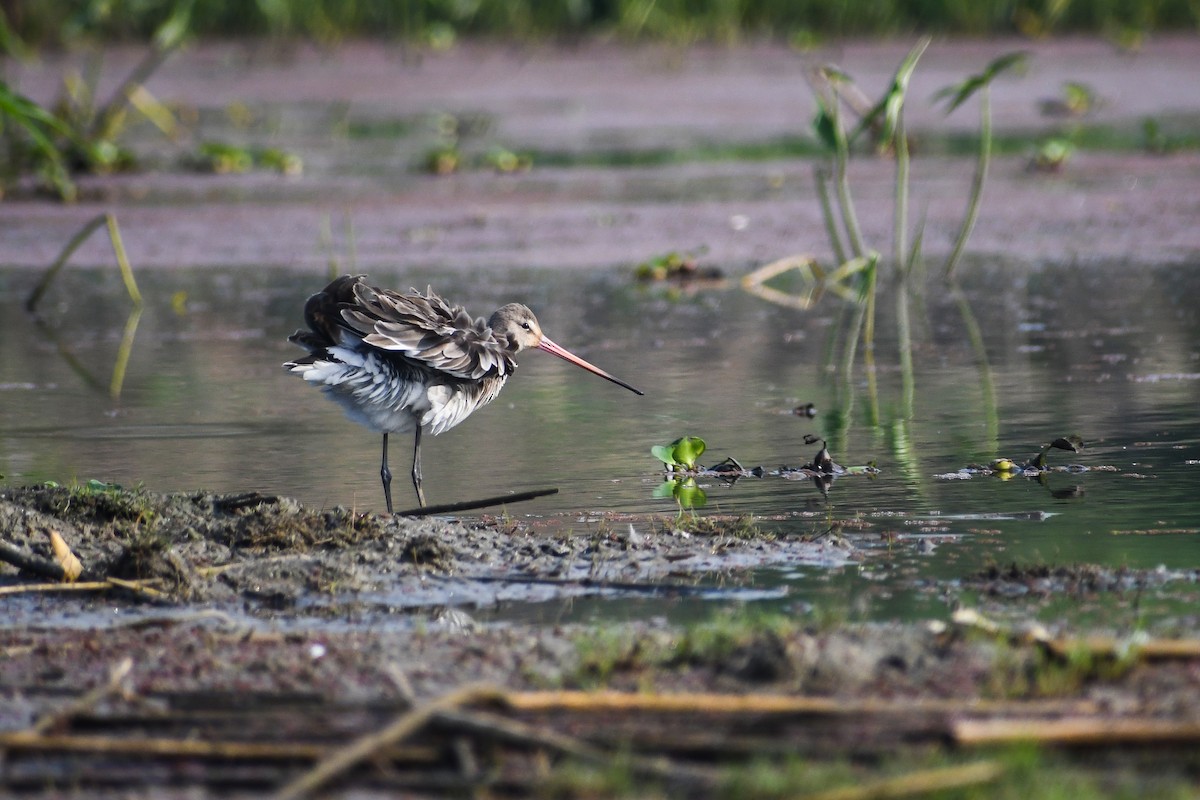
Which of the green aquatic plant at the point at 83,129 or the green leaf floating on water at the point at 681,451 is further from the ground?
the green aquatic plant at the point at 83,129

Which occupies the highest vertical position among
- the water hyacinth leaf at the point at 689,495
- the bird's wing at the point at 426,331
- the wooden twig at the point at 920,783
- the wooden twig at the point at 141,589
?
the bird's wing at the point at 426,331

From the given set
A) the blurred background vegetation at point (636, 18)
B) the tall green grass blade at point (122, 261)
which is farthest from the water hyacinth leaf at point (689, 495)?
the blurred background vegetation at point (636, 18)

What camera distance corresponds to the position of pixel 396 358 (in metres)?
6.70

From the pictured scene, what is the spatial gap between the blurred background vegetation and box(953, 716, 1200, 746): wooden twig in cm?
2117

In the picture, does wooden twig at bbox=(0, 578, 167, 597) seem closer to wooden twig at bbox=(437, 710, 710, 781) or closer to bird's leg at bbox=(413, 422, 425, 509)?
bird's leg at bbox=(413, 422, 425, 509)

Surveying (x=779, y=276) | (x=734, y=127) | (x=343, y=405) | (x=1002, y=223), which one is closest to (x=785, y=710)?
(x=343, y=405)

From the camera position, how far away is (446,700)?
144 inches

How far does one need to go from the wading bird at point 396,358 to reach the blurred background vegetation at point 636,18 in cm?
1764

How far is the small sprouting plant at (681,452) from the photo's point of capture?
685 cm

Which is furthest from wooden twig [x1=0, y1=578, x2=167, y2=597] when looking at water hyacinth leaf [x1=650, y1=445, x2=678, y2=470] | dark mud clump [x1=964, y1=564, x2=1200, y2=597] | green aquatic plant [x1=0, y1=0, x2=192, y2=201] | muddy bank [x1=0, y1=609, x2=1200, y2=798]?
green aquatic plant [x1=0, y1=0, x2=192, y2=201]

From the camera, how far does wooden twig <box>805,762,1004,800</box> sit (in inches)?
132

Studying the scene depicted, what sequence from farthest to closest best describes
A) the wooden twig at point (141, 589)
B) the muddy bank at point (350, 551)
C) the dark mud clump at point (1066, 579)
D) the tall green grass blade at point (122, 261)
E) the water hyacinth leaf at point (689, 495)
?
the tall green grass blade at point (122, 261) → the water hyacinth leaf at point (689, 495) → the muddy bank at point (350, 551) → the wooden twig at point (141, 589) → the dark mud clump at point (1066, 579)

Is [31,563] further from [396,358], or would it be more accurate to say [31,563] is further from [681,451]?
[681,451]

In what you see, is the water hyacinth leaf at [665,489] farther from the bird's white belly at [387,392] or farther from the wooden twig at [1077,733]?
the wooden twig at [1077,733]
